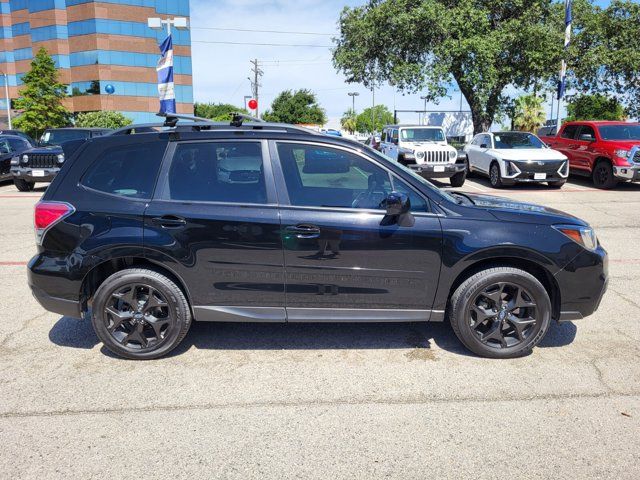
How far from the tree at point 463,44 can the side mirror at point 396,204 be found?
19.7 meters

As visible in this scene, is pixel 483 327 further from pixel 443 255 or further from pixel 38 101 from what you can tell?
pixel 38 101

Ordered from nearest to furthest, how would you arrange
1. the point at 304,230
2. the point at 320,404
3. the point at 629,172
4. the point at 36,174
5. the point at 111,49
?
the point at 320,404, the point at 304,230, the point at 629,172, the point at 36,174, the point at 111,49

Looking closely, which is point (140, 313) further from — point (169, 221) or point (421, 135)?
point (421, 135)

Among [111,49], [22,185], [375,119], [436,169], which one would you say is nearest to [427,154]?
[436,169]

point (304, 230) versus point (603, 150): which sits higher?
point (603, 150)

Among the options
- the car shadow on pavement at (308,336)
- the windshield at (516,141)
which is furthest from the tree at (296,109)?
the car shadow on pavement at (308,336)

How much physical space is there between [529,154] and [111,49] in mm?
55717

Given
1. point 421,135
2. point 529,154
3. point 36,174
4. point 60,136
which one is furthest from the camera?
point 421,135

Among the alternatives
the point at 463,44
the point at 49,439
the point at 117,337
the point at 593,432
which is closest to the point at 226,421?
the point at 49,439

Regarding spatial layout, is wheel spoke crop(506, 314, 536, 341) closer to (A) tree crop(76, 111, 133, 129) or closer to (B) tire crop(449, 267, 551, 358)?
(B) tire crop(449, 267, 551, 358)

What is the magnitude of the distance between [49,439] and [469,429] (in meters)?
2.42

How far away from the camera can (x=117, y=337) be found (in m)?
4.03

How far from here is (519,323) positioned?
157 inches

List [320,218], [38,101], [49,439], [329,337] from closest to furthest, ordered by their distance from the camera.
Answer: [49,439] < [320,218] < [329,337] < [38,101]
